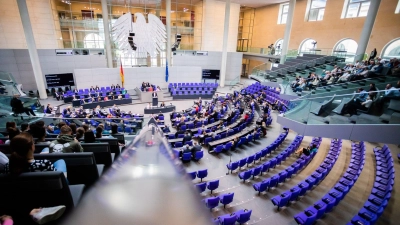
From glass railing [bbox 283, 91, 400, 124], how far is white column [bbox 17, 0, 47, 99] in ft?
61.3

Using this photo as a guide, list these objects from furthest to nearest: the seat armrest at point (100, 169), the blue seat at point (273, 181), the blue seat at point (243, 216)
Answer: the blue seat at point (273, 181) → the blue seat at point (243, 216) → the seat armrest at point (100, 169)

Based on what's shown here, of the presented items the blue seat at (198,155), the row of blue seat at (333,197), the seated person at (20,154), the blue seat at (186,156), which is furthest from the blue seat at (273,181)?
the seated person at (20,154)

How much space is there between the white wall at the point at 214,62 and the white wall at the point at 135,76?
114 cm

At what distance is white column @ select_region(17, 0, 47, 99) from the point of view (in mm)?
14301

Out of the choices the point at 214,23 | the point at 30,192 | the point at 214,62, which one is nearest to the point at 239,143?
the point at 30,192

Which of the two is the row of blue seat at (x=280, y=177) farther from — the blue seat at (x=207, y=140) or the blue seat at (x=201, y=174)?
the blue seat at (x=207, y=140)

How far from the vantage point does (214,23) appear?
82.5 feet

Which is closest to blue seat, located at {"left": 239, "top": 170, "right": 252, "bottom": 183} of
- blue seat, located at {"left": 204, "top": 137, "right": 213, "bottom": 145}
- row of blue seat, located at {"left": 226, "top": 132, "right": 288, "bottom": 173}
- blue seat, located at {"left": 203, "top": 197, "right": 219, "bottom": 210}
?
row of blue seat, located at {"left": 226, "top": 132, "right": 288, "bottom": 173}

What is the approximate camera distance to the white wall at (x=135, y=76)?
1850 cm

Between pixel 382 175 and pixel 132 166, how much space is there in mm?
9583

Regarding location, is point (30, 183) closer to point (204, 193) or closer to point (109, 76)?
point (204, 193)

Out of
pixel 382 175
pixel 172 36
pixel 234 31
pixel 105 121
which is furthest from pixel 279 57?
pixel 105 121

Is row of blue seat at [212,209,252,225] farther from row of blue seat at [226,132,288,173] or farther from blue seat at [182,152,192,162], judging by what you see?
blue seat at [182,152,192,162]

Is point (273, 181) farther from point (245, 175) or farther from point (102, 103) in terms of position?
point (102, 103)
